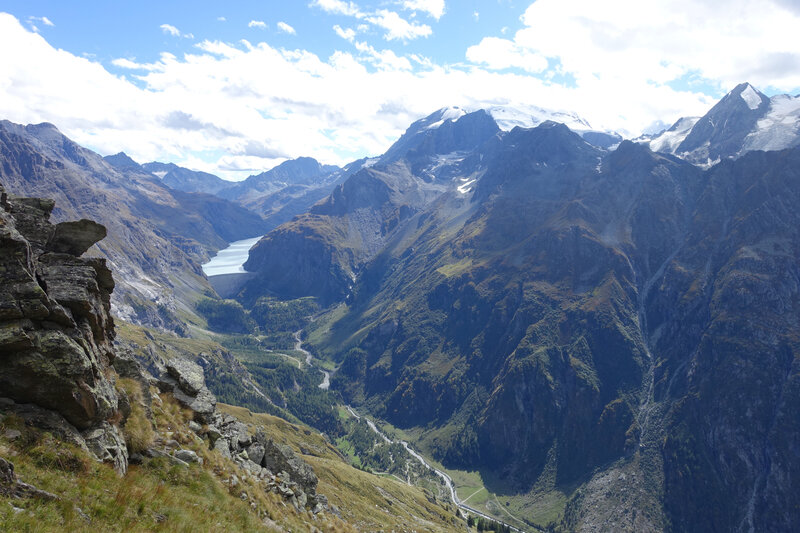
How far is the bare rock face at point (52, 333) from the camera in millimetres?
21059

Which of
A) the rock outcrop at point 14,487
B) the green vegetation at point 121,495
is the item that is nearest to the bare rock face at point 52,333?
the green vegetation at point 121,495

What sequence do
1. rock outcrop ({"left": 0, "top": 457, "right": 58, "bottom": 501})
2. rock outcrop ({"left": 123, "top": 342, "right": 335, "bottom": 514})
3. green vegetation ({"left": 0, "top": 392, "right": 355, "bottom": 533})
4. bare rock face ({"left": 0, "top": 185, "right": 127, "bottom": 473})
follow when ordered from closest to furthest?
rock outcrop ({"left": 0, "top": 457, "right": 58, "bottom": 501}) < green vegetation ({"left": 0, "top": 392, "right": 355, "bottom": 533}) < bare rock face ({"left": 0, "top": 185, "right": 127, "bottom": 473}) < rock outcrop ({"left": 123, "top": 342, "right": 335, "bottom": 514})

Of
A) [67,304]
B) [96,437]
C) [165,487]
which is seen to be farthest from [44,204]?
[165,487]

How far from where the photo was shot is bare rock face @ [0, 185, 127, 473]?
21.1 meters

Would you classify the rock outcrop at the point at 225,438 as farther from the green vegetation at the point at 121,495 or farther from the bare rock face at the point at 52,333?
the bare rock face at the point at 52,333

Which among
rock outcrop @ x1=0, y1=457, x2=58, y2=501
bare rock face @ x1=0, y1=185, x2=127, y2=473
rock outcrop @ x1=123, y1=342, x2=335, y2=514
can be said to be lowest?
rock outcrop @ x1=123, y1=342, x2=335, y2=514

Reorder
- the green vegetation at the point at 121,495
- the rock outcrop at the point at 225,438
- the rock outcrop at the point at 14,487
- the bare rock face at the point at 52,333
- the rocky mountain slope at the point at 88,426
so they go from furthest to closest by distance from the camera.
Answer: the rock outcrop at the point at 225,438
the bare rock face at the point at 52,333
the rocky mountain slope at the point at 88,426
the green vegetation at the point at 121,495
the rock outcrop at the point at 14,487

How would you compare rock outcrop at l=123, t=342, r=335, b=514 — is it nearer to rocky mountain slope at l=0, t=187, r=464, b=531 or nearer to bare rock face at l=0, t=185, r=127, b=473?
rocky mountain slope at l=0, t=187, r=464, b=531

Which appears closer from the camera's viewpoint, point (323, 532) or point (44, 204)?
point (44, 204)

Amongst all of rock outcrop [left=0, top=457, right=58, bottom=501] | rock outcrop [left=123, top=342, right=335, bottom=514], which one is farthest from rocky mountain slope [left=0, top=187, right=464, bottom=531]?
rock outcrop [left=123, top=342, right=335, bottom=514]

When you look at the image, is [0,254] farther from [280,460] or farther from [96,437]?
[280,460]

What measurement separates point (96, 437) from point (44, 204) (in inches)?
663

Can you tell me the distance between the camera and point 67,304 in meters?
25.8

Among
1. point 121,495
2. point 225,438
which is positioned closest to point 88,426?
point 121,495
